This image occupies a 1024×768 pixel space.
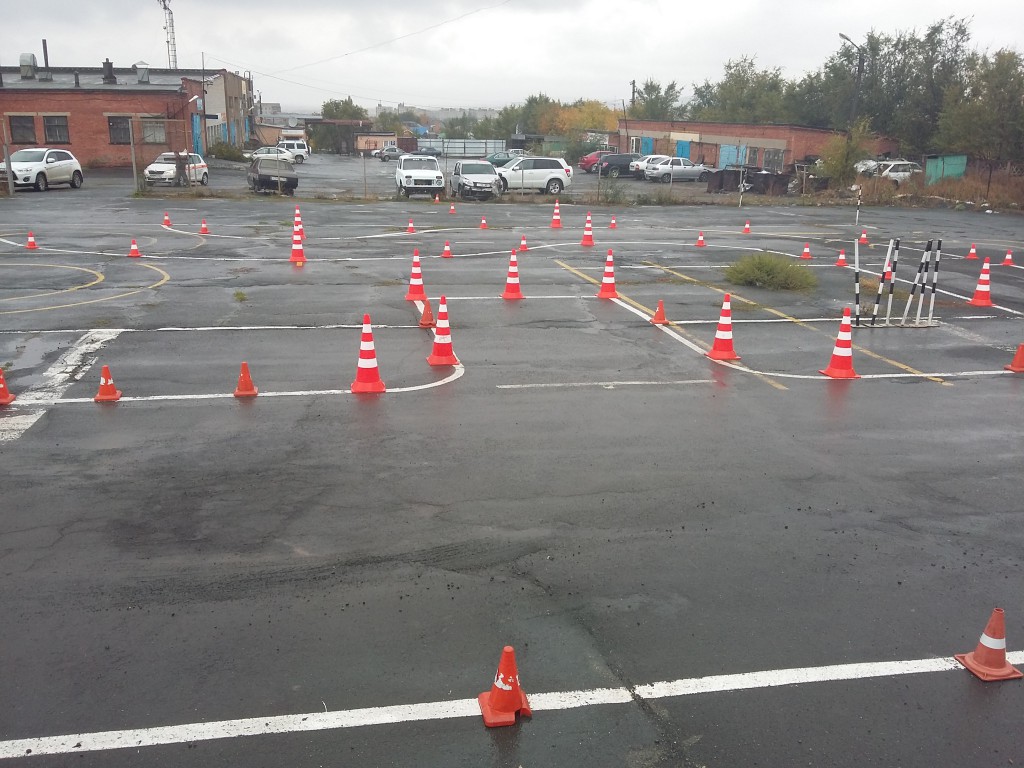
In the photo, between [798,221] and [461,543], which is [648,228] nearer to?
[798,221]

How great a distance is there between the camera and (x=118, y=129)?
50375 millimetres

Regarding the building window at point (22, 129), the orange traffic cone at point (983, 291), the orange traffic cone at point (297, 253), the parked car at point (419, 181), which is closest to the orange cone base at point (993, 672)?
the orange traffic cone at point (983, 291)

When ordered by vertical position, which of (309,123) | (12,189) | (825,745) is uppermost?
(309,123)

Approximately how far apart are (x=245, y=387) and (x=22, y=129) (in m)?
48.6

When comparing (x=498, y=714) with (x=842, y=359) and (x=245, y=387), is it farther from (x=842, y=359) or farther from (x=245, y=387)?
(x=842, y=359)

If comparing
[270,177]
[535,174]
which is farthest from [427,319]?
[535,174]

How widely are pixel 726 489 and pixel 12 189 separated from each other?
35.8 meters

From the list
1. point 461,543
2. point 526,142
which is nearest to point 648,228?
point 461,543

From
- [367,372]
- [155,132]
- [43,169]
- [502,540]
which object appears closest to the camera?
[502,540]

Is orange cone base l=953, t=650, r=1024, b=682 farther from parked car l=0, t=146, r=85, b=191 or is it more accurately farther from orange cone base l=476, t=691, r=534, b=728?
parked car l=0, t=146, r=85, b=191

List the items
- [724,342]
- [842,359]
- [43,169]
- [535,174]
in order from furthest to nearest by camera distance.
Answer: [535,174] < [43,169] < [724,342] < [842,359]

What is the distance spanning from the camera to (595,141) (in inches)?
2982

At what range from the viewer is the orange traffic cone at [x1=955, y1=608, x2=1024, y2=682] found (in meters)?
4.95

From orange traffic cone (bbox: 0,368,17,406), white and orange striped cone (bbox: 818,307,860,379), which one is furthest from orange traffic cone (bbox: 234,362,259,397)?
white and orange striped cone (bbox: 818,307,860,379)
